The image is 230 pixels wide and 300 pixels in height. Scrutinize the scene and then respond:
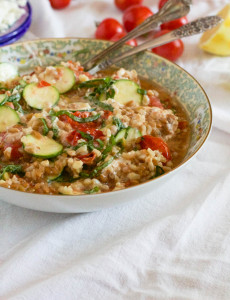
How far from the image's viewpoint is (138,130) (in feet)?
14.4

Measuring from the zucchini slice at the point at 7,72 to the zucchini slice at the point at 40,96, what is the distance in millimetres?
556

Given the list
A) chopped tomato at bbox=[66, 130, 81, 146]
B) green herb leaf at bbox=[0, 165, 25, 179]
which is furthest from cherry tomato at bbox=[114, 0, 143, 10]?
green herb leaf at bbox=[0, 165, 25, 179]

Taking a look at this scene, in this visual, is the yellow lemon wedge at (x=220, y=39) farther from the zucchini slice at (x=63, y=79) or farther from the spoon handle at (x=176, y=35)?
the zucchini slice at (x=63, y=79)

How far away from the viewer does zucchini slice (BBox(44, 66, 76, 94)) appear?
517 cm

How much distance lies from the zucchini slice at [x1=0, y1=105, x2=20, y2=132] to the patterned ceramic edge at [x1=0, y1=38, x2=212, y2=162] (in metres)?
1.45

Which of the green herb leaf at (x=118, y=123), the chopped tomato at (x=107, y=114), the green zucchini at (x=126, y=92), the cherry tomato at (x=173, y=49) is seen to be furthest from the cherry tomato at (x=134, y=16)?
the green herb leaf at (x=118, y=123)

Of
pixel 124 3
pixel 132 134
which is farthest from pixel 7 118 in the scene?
pixel 124 3

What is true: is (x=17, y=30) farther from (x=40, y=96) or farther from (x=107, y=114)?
(x=107, y=114)

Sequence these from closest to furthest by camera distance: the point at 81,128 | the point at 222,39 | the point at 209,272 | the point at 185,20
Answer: the point at 209,272 → the point at 81,128 → the point at 222,39 → the point at 185,20

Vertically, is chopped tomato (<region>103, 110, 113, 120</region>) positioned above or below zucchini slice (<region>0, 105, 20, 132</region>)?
below

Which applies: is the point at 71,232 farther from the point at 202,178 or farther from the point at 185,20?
the point at 185,20

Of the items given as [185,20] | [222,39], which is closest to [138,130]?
[222,39]

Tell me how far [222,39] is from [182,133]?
250 cm

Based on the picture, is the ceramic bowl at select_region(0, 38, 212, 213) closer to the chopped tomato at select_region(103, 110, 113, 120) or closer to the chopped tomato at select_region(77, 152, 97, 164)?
the chopped tomato at select_region(77, 152, 97, 164)
